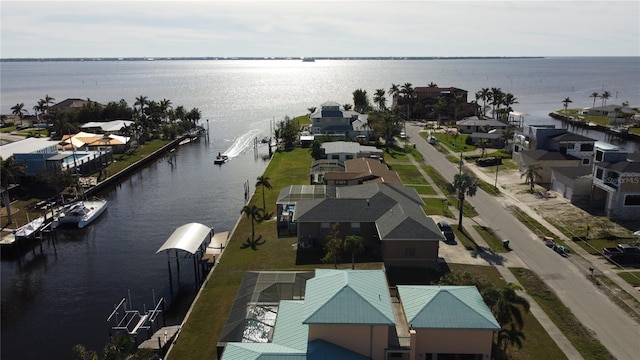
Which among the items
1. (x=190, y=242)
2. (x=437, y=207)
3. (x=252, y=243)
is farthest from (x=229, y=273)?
(x=437, y=207)

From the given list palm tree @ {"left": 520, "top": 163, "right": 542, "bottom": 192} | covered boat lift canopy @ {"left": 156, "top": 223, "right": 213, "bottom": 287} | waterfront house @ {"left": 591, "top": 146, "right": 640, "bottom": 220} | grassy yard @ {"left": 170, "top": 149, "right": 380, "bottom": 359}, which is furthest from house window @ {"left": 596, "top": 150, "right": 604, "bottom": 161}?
covered boat lift canopy @ {"left": 156, "top": 223, "right": 213, "bottom": 287}

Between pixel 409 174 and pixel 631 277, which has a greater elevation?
pixel 409 174

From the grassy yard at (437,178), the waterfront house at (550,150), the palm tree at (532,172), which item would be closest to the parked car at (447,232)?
the grassy yard at (437,178)

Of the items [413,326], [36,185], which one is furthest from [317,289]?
[36,185]

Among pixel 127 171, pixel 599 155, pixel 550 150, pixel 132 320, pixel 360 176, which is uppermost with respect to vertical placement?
pixel 599 155

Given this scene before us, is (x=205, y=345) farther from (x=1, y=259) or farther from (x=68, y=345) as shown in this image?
(x=1, y=259)

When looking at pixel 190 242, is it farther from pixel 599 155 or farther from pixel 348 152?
pixel 599 155

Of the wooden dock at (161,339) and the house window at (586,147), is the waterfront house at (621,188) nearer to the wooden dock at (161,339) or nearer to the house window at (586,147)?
the house window at (586,147)
